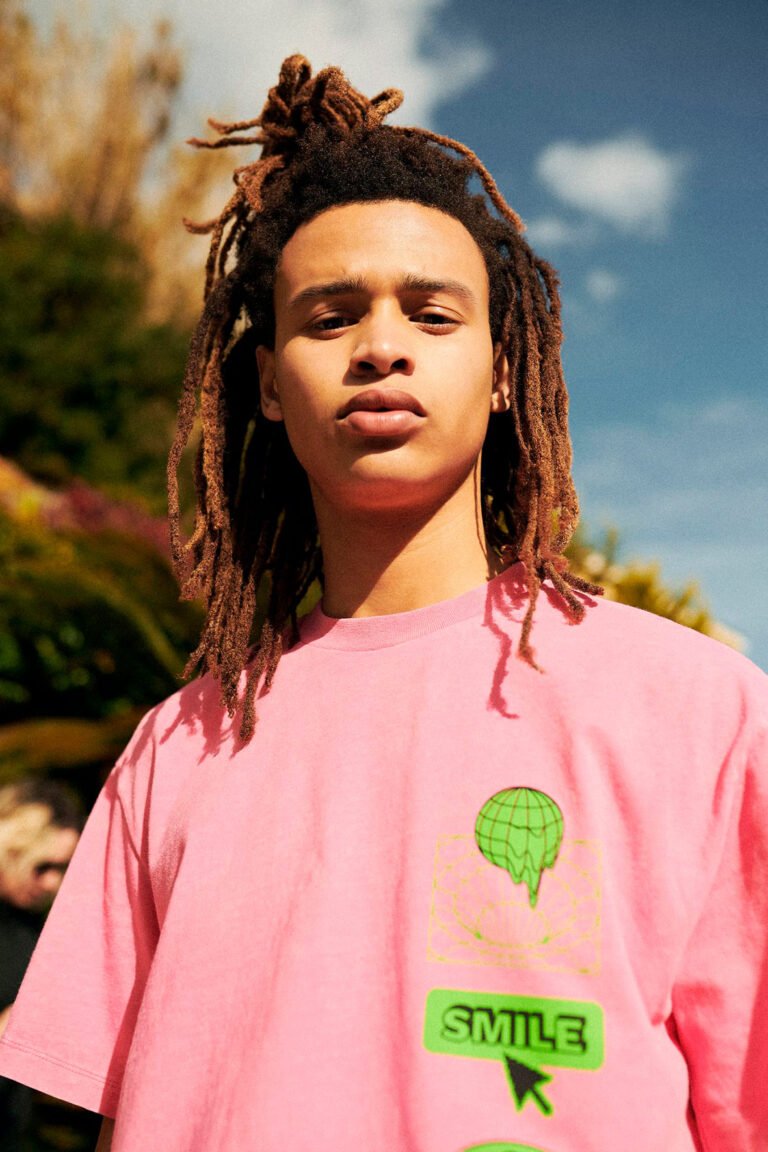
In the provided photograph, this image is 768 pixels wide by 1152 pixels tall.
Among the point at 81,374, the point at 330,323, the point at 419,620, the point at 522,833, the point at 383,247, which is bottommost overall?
the point at 522,833

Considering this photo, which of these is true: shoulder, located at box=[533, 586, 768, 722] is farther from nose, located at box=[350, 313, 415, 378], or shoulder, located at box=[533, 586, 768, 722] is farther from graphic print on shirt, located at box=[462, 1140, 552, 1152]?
graphic print on shirt, located at box=[462, 1140, 552, 1152]

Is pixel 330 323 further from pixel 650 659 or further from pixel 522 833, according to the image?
pixel 522 833

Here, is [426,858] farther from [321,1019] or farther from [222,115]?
[222,115]

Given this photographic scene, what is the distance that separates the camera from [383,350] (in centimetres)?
183

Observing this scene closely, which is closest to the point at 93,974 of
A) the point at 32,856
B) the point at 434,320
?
the point at 434,320

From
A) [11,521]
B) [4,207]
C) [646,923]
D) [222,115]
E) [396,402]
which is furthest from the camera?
[222,115]

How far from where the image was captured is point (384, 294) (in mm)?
1927

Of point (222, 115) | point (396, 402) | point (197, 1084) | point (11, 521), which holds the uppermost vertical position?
point (222, 115)

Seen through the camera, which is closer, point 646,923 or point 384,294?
A: point 646,923

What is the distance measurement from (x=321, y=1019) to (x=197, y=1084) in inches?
10.1

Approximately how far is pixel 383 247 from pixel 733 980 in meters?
1.36

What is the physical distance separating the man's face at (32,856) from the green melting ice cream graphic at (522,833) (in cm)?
242

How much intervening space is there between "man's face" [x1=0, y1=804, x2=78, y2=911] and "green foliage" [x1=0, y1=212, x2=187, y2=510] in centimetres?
680

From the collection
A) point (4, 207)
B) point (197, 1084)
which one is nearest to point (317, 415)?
point (197, 1084)
